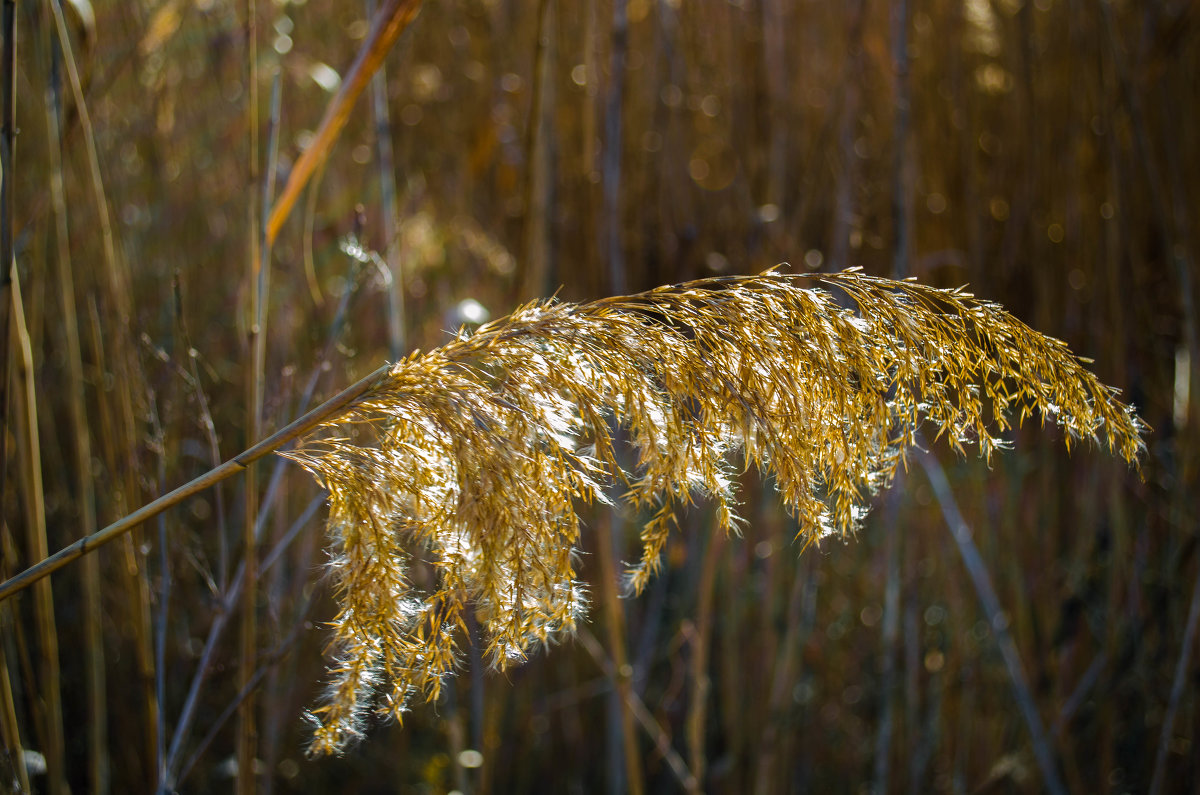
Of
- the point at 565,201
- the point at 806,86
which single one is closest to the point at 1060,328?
the point at 806,86

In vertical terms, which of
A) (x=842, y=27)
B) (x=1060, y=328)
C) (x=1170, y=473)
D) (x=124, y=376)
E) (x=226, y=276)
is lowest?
(x=1170, y=473)

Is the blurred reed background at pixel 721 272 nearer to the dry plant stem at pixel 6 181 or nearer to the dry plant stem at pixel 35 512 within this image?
the dry plant stem at pixel 35 512

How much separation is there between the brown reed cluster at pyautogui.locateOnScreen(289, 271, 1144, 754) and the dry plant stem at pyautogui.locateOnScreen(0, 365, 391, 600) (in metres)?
0.01

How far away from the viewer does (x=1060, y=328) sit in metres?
1.46

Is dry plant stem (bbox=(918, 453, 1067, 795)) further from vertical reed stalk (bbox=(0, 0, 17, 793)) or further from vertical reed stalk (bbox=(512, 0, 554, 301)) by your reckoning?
vertical reed stalk (bbox=(0, 0, 17, 793))

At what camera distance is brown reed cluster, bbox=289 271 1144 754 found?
0.51 metres

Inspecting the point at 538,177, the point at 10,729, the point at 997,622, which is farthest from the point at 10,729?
the point at 997,622

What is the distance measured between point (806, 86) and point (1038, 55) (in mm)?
413

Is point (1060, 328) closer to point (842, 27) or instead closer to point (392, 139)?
point (842, 27)

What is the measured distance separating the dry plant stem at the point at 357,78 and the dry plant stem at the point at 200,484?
0.99ft

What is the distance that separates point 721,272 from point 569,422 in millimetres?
994

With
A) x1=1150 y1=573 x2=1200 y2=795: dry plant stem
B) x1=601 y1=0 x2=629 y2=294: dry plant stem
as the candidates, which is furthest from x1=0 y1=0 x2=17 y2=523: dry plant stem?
x1=1150 y1=573 x2=1200 y2=795: dry plant stem

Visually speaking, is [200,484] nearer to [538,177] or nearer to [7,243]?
[7,243]

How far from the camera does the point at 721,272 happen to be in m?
1.49
